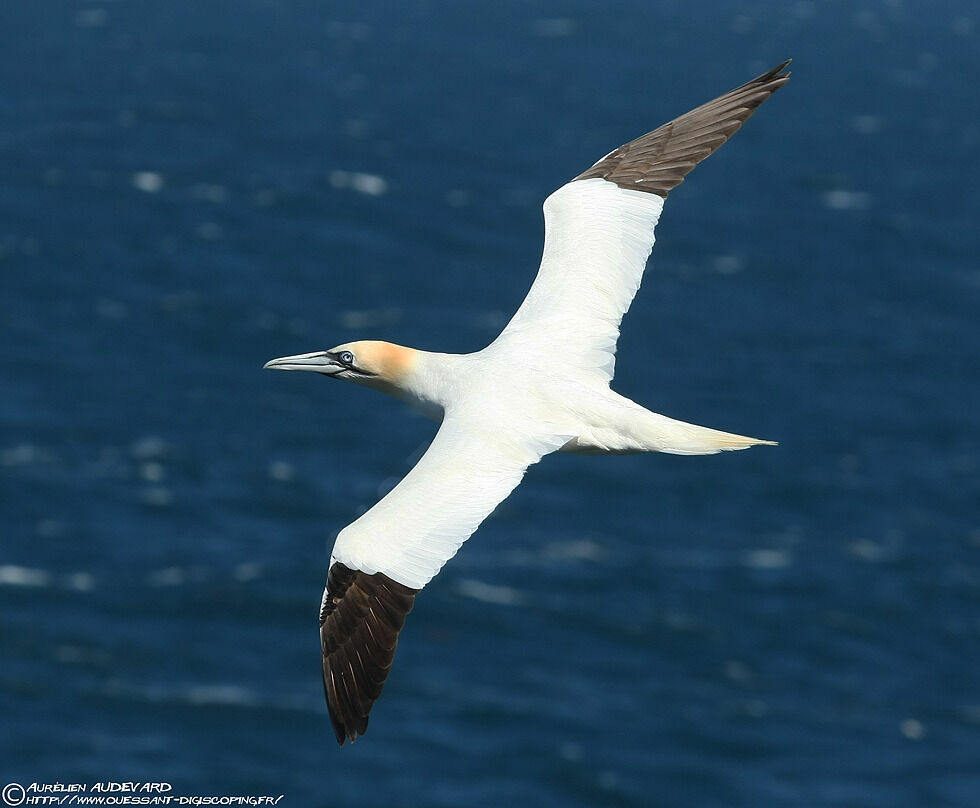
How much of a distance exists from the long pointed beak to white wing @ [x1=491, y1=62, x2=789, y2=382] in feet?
4.53

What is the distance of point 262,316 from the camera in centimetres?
3653

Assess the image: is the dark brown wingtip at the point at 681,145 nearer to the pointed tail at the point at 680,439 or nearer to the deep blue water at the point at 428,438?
the pointed tail at the point at 680,439

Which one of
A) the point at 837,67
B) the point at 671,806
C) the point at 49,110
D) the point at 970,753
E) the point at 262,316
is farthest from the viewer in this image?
the point at 837,67

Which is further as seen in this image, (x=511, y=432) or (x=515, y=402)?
(x=515, y=402)

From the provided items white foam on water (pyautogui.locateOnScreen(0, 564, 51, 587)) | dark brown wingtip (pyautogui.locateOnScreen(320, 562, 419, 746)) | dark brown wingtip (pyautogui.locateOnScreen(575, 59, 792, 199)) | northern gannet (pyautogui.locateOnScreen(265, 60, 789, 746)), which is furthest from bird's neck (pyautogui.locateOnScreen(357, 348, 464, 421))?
white foam on water (pyautogui.locateOnScreen(0, 564, 51, 587))

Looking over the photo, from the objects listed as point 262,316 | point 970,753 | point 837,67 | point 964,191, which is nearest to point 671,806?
point 970,753

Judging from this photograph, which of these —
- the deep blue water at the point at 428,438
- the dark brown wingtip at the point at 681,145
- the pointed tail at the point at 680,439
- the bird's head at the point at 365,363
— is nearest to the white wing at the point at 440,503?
the pointed tail at the point at 680,439

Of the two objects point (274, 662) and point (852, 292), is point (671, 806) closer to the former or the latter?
point (274, 662)

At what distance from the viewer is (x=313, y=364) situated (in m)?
13.8

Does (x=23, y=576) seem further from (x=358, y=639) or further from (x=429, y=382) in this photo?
(x=358, y=639)

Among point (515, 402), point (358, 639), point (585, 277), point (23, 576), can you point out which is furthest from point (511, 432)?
point (23, 576)

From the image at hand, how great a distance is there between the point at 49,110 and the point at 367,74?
12.3 meters

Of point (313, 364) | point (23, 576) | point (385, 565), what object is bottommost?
point (23, 576)

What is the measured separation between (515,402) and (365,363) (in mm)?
1827
